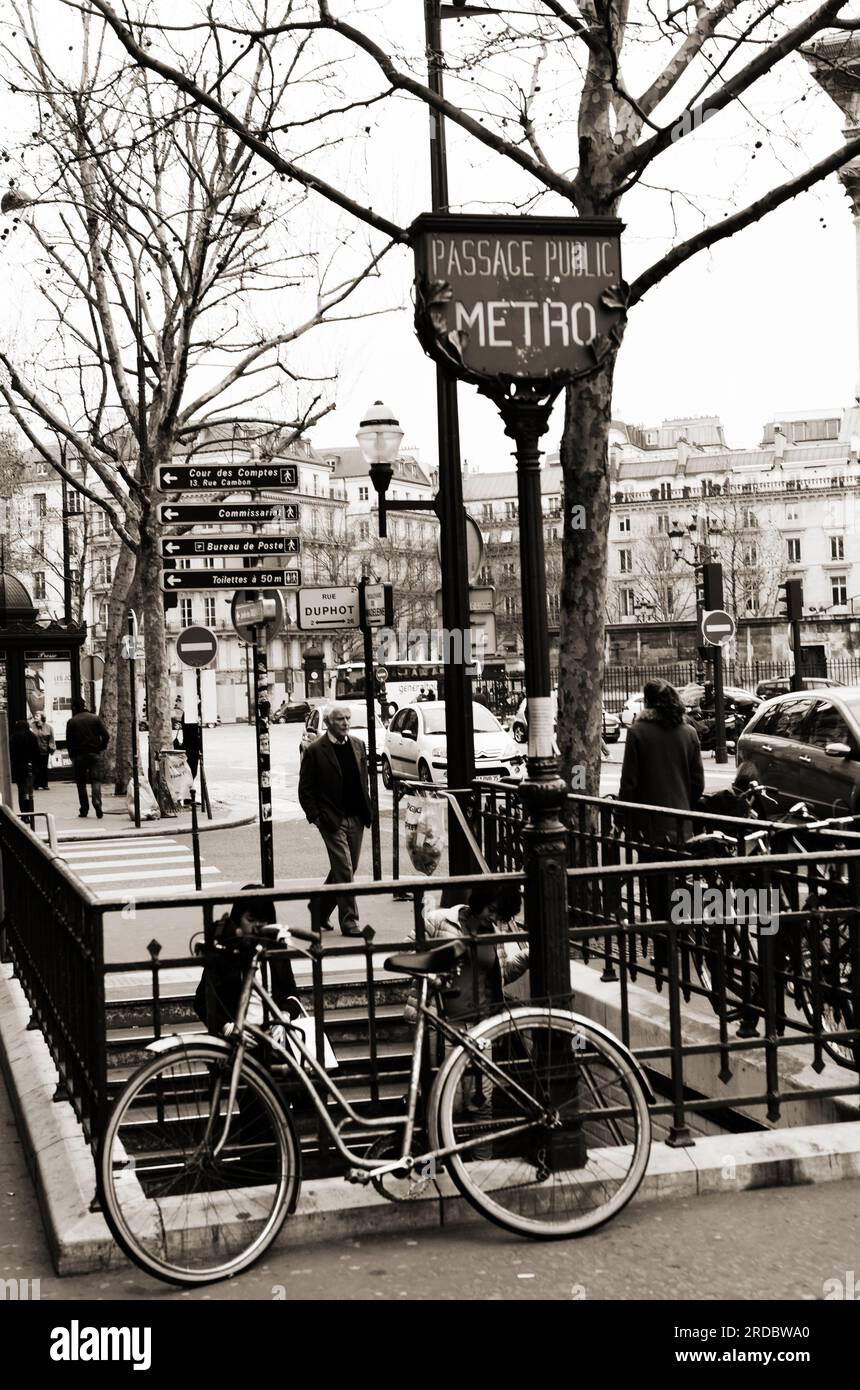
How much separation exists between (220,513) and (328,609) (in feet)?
13.7

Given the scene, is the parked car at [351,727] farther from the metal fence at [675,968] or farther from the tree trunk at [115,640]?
the metal fence at [675,968]

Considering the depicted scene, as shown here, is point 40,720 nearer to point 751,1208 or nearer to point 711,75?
point 711,75

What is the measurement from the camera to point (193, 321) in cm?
2350

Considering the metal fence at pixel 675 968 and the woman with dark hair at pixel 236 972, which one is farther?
the metal fence at pixel 675 968

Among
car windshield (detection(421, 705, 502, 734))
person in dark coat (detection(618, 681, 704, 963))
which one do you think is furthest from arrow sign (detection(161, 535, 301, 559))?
car windshield (detection(421, 705, 502, 734))

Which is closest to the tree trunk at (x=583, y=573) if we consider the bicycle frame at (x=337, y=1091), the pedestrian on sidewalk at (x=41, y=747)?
the bicycle frame at (x=337, y=1091)

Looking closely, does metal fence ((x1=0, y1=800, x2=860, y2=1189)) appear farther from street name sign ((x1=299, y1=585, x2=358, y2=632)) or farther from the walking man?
street name sign ((x1=299, y1=585, x2=358, y2=632))

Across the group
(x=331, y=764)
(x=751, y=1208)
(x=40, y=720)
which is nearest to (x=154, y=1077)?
(x=751, y=1208)

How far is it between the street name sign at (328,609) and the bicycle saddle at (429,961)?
10.8 m

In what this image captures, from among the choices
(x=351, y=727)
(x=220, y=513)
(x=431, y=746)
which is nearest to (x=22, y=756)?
(x=431, y=746)

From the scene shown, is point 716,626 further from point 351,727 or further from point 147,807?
point 147,807

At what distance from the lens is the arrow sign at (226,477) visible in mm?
11328

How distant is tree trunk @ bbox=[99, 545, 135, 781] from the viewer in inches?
1231
